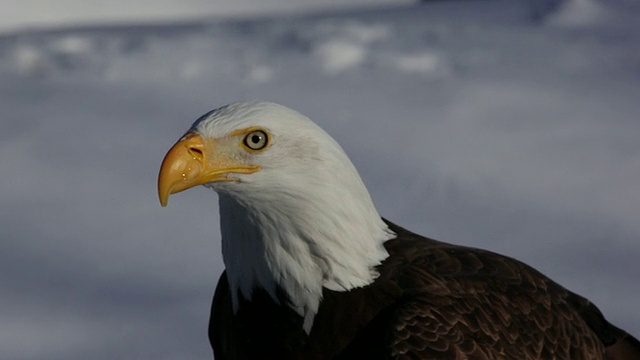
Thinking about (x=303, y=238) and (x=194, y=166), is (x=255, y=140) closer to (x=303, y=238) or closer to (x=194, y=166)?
(x=194, y=166)

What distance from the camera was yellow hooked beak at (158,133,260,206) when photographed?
4523 millimetres

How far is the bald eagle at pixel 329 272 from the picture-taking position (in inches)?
183

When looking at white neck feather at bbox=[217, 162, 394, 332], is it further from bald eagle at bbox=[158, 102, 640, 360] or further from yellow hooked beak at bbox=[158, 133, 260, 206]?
yellow hooked beak at bbox=[158, 133, 260, 206]

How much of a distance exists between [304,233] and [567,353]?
110 centimetres

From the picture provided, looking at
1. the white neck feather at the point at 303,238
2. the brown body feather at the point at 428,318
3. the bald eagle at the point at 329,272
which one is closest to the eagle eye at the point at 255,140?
the bald eagle at the point at 329,272

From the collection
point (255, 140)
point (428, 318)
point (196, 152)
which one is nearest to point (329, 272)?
point (428, 318)

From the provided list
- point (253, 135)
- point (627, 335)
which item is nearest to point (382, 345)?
point (253, 135)

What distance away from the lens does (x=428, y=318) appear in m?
4.68

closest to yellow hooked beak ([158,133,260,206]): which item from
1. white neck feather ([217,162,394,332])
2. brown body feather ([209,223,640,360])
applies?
white neck feather ([217,162,394,332])

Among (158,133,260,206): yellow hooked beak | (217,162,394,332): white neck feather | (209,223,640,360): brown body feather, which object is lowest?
(209,223,640,360): brown body feather

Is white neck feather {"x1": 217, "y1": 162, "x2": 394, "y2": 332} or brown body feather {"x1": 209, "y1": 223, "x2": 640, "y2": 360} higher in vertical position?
white neck feather {"x1": 217, "y1": 162, "x2": 394, "y2": 332}

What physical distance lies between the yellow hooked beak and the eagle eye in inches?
2.5

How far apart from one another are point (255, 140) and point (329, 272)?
1.89 ft

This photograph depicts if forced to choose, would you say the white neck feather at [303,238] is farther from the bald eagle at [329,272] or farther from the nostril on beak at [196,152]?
the nostril on beak at [196,152]
